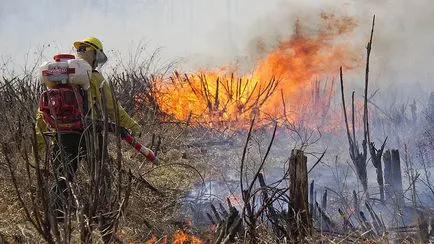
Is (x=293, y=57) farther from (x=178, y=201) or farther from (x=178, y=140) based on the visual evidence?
(x=178, y=201)

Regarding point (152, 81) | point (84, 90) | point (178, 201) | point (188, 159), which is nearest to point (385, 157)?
point (178, 201)

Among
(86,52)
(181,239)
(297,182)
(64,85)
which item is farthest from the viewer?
(86,52)

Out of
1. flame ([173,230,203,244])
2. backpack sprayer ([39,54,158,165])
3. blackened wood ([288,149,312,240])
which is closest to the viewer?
blackened wood ([288,149,312,240])

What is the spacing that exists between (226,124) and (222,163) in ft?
11.2

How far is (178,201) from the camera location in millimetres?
6113

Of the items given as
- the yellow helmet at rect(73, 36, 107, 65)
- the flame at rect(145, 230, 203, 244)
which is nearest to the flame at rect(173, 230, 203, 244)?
the flame at rect(145, 230, 203, 244)

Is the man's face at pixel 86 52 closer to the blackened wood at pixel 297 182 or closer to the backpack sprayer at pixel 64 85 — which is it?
the backpack sprayer at pixel 64 85

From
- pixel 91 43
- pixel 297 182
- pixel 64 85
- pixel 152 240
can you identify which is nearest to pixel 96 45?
pixel 91 43

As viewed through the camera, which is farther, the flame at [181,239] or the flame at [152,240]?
the flame at [152,240]

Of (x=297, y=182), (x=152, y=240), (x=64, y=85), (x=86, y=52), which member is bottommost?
(x=152, y=240)

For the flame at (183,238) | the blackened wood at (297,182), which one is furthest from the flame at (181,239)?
the blackened wood at (297,182)

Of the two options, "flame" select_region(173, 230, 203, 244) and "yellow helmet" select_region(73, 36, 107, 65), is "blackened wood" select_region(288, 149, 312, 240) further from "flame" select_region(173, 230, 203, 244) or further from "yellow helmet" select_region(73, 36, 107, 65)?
"yellow helmet" select_region(73, 36, 107, 65)

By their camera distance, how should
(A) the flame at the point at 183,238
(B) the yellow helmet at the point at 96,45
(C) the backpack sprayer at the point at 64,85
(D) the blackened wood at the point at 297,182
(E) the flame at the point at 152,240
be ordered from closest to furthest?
(D) the blackened wood at the point at 297,182 < (A) the flame at the point at 183,238 < (E) the flame at the point at 152,240 < (C) the backpack sprayer at the point at 64,85 < (B) the yellow helmet at the point at 96,45

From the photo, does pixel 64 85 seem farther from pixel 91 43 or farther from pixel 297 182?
pixel 297 182
